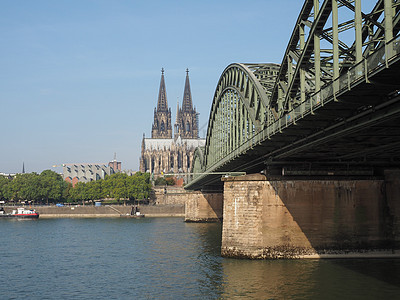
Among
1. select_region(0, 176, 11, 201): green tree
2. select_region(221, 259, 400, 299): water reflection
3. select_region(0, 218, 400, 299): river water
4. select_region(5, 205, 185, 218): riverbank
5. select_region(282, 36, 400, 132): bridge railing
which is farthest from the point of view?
select_region(0, 176, 11, 201): green tree

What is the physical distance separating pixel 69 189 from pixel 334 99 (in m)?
163

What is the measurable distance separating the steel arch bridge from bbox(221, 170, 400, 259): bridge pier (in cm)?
192

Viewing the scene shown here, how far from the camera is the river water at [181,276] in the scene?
3438cm

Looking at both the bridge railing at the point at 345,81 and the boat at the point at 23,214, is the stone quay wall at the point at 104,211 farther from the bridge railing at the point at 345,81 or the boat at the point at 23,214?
the bridge railing at the point at 345,81

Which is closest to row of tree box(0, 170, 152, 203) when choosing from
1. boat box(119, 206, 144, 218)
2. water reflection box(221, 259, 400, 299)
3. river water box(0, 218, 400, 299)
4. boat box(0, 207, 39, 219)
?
boat box(119, 206, 144, 218)

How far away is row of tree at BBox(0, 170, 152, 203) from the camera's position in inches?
6609

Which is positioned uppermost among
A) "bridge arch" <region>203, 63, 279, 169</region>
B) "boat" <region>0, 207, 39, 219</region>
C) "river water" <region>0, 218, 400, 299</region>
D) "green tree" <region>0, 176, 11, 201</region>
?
"bridge arch" <region>203, 63, 279, 169</region>

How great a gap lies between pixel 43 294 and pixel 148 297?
23.1 ft

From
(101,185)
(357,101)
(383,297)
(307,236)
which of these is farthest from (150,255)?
(101,185)

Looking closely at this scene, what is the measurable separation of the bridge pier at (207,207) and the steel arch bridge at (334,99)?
4571 cm

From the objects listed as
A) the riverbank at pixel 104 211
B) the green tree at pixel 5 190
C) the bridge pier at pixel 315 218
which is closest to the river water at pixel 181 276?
the bridge pier at pixel 315 218

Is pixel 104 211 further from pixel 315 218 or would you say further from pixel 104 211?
pixel 315 218

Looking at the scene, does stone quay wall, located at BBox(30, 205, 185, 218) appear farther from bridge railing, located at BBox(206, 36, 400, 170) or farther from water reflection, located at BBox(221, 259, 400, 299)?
bridge railing, located at BBox(206, 36, 400, 170)

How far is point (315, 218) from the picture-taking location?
44875 mm
